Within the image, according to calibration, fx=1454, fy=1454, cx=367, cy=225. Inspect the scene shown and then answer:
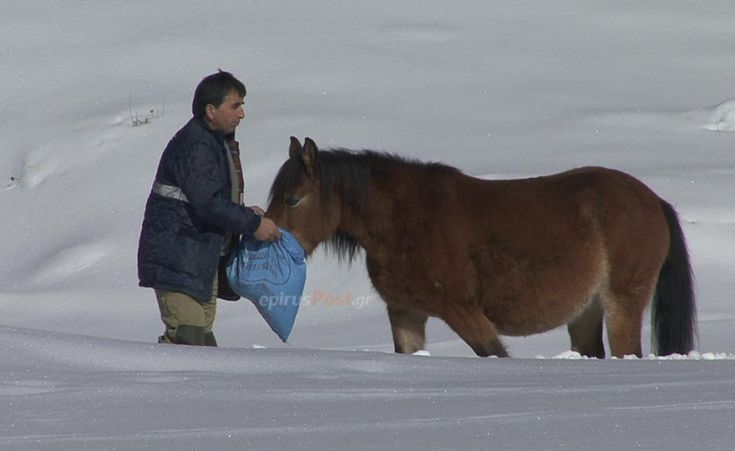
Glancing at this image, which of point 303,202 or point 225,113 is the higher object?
point 225,113

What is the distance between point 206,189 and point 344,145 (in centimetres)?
613

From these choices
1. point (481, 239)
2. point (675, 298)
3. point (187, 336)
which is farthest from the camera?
point (675, 298)

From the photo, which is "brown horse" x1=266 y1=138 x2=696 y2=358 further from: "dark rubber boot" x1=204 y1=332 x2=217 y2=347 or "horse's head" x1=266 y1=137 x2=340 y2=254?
"dark rubber boot" x1=204 y1=332 x2=217 y2=347

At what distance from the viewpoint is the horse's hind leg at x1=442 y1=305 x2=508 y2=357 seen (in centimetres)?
631

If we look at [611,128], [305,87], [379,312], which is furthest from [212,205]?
[305,87]

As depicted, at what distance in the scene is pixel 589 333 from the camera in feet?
22.8

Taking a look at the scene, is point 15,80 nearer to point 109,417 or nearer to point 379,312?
point 379,312

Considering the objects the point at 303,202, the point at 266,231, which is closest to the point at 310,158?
the point at 303,202

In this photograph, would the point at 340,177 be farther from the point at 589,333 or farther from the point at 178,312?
the point at 589,333

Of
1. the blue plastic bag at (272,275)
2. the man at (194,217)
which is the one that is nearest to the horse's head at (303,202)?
the blue plastic bag at (272,275)

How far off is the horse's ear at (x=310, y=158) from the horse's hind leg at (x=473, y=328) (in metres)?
0.85

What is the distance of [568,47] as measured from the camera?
648 inches

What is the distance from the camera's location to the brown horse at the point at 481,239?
639 centimetres

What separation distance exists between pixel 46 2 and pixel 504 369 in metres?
14.6
